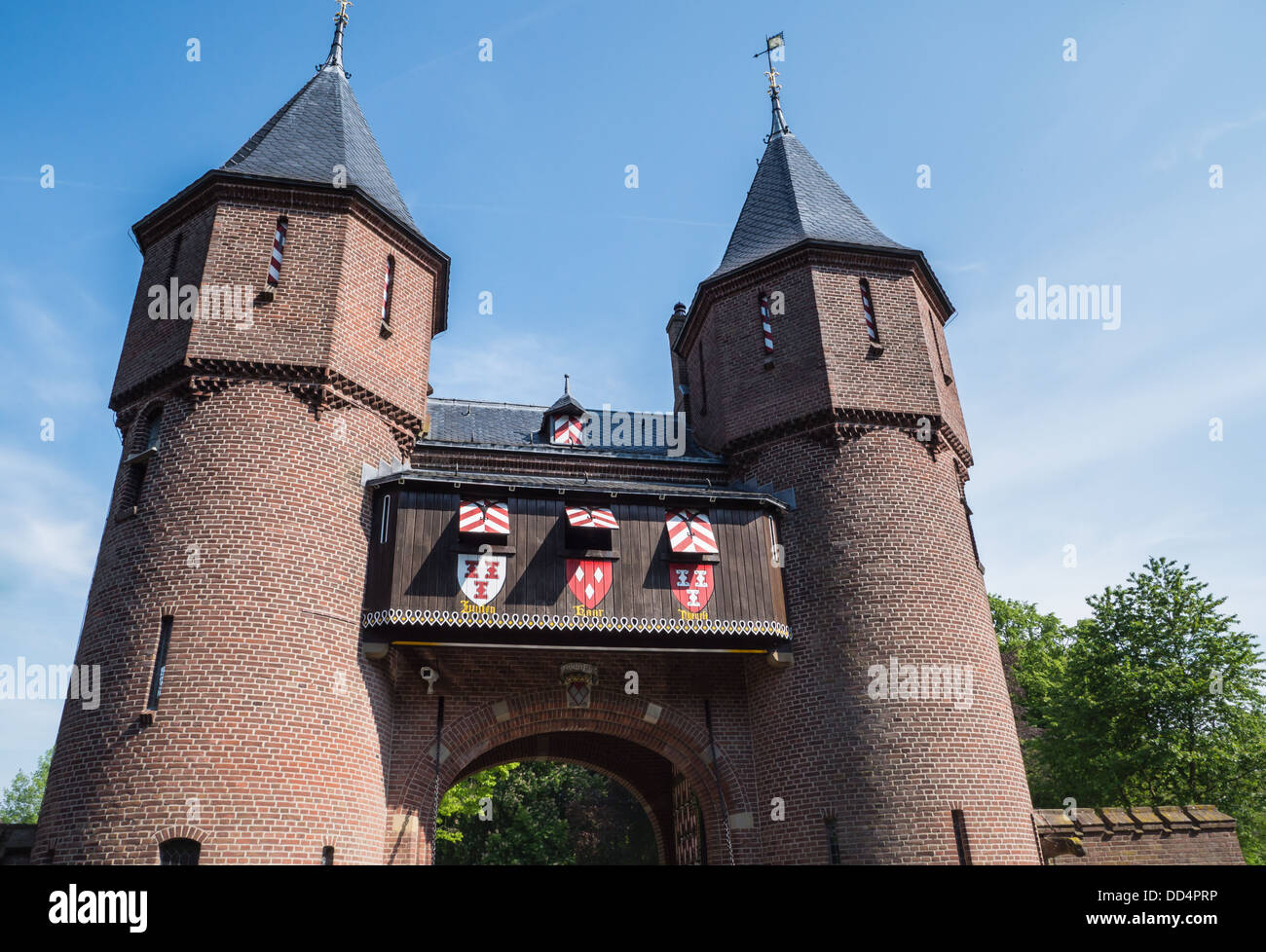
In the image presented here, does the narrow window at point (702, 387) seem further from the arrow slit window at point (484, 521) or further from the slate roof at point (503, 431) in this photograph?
the arrow slit window at point (484, 521)

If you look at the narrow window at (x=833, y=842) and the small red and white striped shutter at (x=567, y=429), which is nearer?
the narrow window at (x=833, y=842)

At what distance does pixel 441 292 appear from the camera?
2188cm

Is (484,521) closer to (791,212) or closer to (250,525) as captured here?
(250,525)

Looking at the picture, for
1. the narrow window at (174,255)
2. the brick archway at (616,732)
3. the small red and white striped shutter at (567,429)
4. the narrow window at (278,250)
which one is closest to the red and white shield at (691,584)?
the brick archway at (616,732)

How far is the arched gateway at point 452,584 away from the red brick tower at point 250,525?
53 millimetres

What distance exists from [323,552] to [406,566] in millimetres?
1481

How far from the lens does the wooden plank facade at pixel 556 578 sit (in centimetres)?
1582

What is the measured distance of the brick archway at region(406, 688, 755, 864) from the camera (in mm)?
17016

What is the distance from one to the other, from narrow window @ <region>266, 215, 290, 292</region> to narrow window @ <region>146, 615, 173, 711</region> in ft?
22.0

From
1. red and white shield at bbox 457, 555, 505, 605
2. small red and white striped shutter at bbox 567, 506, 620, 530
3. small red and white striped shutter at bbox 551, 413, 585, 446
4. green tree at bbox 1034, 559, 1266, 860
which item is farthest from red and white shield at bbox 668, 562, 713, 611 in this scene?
green tree at bbox 1034, 559, 1266, 860

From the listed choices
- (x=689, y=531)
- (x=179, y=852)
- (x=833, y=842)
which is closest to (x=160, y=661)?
(x=179, y=852)

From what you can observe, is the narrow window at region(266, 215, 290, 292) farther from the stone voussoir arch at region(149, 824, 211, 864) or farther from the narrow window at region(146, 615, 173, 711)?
the stone voussoir arch at region(149, 824, 211, 864)
